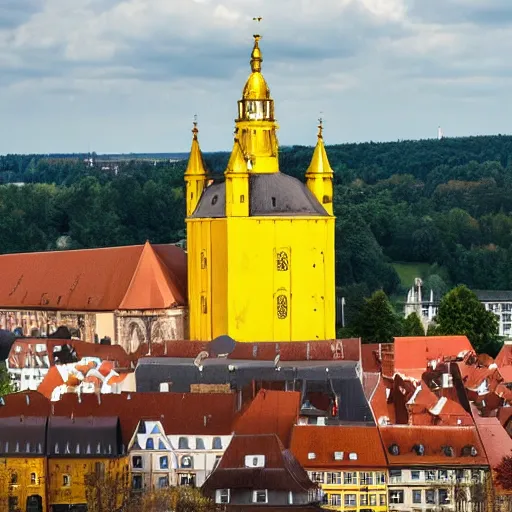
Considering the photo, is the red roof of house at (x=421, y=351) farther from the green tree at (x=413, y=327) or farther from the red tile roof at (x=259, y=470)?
the red tile roof at (x=259, y=470)

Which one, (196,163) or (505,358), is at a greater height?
(196,163)

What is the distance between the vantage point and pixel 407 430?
77750 millimetres

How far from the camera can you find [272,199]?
327 feet

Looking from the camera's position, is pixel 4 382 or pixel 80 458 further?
pixel 4 382

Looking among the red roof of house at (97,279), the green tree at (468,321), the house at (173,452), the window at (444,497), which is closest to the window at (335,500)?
the window at (444,497)

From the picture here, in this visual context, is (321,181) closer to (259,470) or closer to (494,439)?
(494,439)

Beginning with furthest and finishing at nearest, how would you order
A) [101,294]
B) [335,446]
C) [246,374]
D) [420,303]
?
1. [420,303]
2. [101,294]
3. [246,374]
4. [335,446]

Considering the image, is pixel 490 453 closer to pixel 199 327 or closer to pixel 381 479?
pixel 381 479

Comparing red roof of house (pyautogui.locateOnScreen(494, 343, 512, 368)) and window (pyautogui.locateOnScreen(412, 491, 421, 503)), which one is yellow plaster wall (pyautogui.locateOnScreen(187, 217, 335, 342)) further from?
window (pyautogui.locateOnScreen(412, 491, 421, 503))

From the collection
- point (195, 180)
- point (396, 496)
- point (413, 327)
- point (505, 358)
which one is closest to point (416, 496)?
point (396, 496)

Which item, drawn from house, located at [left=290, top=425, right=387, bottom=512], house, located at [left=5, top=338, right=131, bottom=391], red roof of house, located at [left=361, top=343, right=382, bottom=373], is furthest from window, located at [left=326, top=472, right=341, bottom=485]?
house, located at [left=5, top=338, right=131, bottom=391]

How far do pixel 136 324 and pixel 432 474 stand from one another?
3020 cm

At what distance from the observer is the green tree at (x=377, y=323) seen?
115 meters

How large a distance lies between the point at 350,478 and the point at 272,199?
87.1ft
